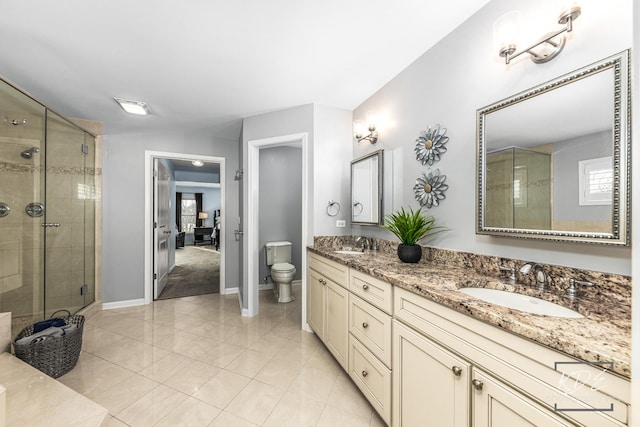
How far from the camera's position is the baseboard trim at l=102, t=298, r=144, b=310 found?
10.5 feet

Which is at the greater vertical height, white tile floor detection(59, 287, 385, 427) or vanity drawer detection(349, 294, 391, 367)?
vanity drawer detection(349, 294, 391, 367)

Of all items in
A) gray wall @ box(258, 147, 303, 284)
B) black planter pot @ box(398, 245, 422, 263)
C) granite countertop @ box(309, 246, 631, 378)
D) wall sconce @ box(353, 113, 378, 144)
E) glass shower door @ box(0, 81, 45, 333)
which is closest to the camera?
granite countertop @ box(309, 246, 631, 378)

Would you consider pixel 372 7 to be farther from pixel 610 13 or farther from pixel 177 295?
pixel 177 295

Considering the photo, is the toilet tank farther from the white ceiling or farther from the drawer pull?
the drawer pull

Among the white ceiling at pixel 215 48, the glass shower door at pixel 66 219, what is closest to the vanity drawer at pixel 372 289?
the white ceiling at pixel 215 48

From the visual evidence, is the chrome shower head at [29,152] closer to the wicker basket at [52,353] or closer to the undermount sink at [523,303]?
the wicker basket at [52,353]

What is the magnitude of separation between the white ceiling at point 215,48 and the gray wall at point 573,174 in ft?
3.29

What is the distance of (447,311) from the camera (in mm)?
989

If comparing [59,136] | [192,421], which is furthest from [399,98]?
[59,136]

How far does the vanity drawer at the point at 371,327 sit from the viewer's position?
4.43 feet

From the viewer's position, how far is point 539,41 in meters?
1.17

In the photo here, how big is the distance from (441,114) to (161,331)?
3.23 meters

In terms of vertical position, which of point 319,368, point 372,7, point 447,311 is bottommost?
point 319,368

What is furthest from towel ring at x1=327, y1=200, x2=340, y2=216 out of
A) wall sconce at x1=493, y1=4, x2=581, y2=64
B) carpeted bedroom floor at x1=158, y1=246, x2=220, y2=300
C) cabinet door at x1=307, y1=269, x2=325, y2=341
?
carpeted bedroom floor at x1=158, y1=246, x2=220, y2=300
